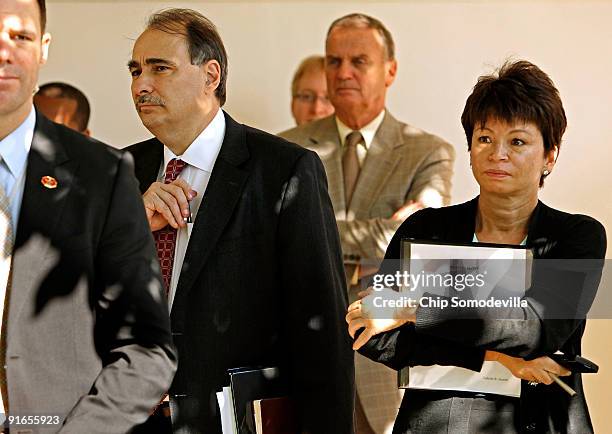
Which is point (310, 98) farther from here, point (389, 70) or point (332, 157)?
point (332, 157)

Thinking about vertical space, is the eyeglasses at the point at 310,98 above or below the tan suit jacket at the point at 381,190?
above

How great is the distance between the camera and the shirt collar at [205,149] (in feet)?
11.9

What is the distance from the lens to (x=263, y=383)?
3426 mm

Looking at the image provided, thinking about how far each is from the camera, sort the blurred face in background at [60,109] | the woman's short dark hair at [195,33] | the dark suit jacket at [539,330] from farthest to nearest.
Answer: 1. the blurred face in background at [60,109]
2. the woman's short dark hair at [195,33]
3. the dark suit jacket at [539,330]

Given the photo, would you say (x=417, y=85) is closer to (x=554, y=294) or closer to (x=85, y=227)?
(x=554, y=294)

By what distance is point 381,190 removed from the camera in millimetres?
4980

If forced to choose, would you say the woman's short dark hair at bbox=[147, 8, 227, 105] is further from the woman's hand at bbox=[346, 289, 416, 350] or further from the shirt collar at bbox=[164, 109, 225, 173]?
the woman's hand at bbox=[346, 289, 416, 350]

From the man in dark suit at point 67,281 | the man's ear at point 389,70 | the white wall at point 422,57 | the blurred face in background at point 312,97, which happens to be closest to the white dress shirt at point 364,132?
the man's ear at point 389,70

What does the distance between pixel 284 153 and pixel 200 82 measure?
1.20 feet

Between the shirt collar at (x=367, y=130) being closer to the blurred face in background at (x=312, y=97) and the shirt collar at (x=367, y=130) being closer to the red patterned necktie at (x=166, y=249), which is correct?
the blurred face in background at (x=312, y=97)

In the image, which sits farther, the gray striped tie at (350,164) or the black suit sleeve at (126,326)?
the gray striped tie at (350,164)

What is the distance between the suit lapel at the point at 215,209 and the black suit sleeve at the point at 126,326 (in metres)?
0.79

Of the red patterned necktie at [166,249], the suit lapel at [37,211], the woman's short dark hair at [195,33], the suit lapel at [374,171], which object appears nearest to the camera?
the suit lapel at [37,211]

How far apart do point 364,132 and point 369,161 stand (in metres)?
0.18
